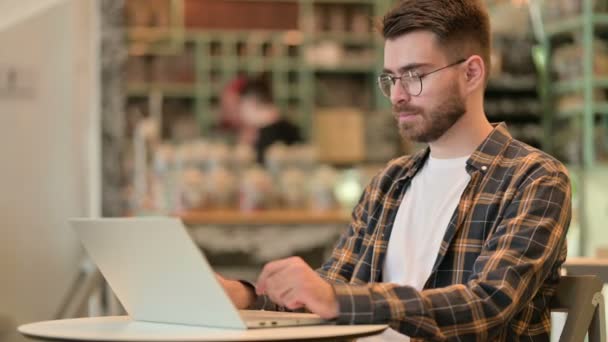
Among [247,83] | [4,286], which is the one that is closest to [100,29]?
[4,286]

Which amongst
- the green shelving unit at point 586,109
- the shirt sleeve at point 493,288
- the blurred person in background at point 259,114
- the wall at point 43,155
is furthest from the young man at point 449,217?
the blurred person in background at point 259,114

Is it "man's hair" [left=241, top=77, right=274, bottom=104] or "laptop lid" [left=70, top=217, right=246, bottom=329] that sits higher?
"man's hair" [left=241, top=77, right=274, bottom=104]

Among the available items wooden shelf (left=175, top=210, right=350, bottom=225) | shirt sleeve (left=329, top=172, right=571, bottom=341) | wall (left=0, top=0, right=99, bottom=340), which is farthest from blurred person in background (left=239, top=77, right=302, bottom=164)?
shirt sleeve (left=329, top=172, right=571, bottom=341)

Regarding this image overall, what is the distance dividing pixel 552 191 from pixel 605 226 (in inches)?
193

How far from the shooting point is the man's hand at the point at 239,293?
5.72ft

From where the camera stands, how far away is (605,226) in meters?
6.34

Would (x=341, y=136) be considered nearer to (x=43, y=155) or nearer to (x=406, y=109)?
(x=43, y=155)

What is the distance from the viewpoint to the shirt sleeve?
1.46 metres

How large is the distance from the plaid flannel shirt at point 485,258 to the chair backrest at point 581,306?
2cm

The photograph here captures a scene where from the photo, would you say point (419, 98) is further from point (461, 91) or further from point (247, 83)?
point (247, 83)

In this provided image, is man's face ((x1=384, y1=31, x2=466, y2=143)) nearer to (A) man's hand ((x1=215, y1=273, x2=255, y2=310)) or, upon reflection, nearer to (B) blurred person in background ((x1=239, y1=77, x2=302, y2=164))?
(A) man's hand ((x1=215, y1=273, x2=255, y2=310))

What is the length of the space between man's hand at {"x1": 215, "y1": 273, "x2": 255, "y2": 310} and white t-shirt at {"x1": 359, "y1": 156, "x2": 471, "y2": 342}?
0.71 feet

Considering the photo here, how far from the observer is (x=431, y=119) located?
181 cm

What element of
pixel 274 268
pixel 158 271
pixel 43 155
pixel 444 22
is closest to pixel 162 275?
pixel 158 271
